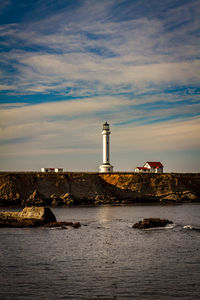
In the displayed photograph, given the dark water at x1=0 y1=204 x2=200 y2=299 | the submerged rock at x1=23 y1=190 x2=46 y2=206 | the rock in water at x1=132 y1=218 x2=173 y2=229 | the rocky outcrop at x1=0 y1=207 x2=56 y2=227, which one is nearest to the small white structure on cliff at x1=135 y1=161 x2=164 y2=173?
the submerged rock at x1=23 y1=190 x2=46 y2=206

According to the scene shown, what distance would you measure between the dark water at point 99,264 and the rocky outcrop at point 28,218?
333 cm

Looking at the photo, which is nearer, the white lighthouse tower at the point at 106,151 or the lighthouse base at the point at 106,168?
the white lighthouse tower at the point at 106,151

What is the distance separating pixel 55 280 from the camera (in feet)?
56.0

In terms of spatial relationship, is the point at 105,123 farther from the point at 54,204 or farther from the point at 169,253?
the point at 169,253

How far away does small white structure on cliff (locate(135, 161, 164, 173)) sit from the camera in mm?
92625

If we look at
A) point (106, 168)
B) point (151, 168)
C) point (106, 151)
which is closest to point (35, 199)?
point (106, 168)

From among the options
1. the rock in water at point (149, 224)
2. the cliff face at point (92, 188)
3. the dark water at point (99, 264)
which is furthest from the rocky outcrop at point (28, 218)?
the cliff face at point (92, 188)

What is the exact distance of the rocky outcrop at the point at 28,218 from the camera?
35875mm

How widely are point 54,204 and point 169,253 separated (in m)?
46.4

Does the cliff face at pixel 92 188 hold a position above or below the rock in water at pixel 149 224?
above

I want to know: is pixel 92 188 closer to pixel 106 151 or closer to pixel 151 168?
pixel 106 151

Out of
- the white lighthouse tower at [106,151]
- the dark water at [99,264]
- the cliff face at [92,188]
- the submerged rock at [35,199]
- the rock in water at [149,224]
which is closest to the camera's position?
the dark water at [99,264]

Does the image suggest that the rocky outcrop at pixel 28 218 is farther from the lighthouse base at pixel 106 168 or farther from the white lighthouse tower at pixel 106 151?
the lighthouse base at pixel 106 168

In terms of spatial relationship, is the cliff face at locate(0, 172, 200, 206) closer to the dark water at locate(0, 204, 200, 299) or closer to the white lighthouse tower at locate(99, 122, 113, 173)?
the white lighthouse tower at locate(99, 122, 113, 173)
